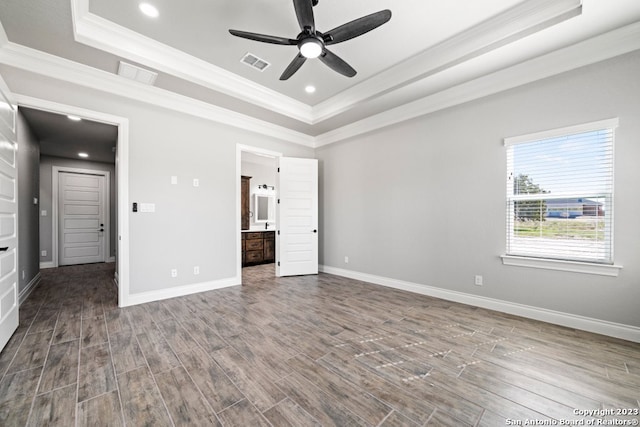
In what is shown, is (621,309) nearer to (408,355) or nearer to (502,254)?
(502,254)

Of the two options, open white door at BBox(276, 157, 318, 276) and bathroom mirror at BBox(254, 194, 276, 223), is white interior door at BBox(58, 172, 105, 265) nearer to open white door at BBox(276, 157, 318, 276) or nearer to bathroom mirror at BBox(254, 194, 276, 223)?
bathroom mirror at BBox(254, 194, 276, 223)

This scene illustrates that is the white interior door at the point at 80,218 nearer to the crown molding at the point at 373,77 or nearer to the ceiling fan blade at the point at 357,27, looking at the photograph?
the crown molding at the point at 373,77

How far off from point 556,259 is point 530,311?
0.67m

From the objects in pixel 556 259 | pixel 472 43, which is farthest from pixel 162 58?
pixel 556 259

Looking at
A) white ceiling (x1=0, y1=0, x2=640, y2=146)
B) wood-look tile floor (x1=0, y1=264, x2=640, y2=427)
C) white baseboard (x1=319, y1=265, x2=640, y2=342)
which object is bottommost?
wood-look tile floor (x1=0, y1=264, x2=640, y2=427)

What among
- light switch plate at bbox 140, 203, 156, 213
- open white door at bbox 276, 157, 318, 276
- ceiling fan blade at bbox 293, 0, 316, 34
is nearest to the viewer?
ceiling fan blade at bbox 293, 0, 316, 34

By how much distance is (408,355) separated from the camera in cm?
219

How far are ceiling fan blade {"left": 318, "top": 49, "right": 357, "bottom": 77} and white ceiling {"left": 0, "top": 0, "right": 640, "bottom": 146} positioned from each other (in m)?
0.45

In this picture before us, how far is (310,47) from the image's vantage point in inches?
89.7

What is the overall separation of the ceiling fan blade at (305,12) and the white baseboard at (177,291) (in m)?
3.73

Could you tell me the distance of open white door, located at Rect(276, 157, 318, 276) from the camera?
198 inches

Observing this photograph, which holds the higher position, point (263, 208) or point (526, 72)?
point (526, 72)

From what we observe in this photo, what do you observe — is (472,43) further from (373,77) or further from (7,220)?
(7,220)

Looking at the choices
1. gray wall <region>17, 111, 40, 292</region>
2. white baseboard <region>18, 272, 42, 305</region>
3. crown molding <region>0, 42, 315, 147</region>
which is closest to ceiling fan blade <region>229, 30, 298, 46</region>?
crown molding <region>0, 42, 315, 147</region>
